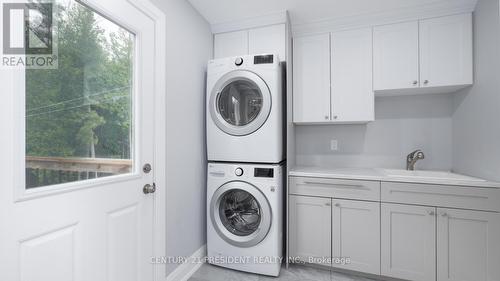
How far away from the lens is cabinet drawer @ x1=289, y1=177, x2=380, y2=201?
185cm

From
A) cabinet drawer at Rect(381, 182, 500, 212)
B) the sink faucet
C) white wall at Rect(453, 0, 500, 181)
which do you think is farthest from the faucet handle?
cabinet drawer at Rect(381, 182, 500, 212)

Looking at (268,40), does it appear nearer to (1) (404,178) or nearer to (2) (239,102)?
(2) (239,102)

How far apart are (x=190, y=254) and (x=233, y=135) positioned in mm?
1121

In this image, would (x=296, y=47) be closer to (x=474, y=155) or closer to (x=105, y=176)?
(x=474, y=155)

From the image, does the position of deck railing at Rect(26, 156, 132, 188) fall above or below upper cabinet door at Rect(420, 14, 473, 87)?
below

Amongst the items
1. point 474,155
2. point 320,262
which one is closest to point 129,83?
point 320,262

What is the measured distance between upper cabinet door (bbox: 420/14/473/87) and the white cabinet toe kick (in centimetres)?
93

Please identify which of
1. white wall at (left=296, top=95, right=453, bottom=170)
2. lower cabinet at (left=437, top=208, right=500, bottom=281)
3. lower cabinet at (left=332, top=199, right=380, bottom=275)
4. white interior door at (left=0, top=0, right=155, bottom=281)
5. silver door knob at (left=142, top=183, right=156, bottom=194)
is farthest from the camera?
white wall at (left=296, top=95, right=453, bottom=170)

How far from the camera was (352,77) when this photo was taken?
83.7 inches

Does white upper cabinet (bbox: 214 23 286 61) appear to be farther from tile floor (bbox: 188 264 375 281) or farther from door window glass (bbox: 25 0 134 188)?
tile floor (bbox: 188 264 375 281)

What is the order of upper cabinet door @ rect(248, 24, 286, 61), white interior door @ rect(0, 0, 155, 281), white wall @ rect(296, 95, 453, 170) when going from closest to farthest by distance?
white interior door @ rect(0, 0, 155, 281), upper cabinet door @ rect(248, 24, 286, 61), white wall @ rect(296, 95, 453, 170)

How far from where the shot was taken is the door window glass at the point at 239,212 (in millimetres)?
2010

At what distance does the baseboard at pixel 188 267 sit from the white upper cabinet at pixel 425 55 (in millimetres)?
2265

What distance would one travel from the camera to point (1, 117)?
2.71 feet
